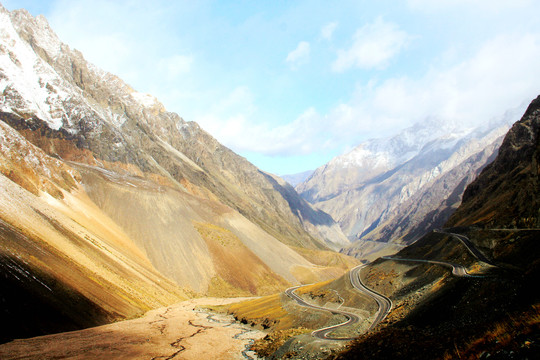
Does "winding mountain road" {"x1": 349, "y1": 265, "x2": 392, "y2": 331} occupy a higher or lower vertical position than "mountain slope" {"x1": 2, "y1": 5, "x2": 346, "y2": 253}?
lower

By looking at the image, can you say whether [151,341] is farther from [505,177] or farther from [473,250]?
[505,177]

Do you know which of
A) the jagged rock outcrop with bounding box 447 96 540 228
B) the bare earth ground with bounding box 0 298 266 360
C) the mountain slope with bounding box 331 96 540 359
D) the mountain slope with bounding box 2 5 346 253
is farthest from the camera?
the mountain slope with bounding box 2 5 346 253

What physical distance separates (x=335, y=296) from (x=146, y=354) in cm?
2688

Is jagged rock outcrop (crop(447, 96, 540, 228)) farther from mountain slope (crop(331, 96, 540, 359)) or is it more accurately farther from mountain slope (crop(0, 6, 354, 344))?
mountain slope (crop(0, 6, 354, 344))

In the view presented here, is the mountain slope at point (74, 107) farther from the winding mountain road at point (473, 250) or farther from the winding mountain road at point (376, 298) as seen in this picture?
the winding mountain road at point (473, 250)

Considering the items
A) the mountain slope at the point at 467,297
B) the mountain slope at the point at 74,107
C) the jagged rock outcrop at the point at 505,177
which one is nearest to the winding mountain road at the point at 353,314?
the mountain slope at the point at 467,297

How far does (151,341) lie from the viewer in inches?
1356

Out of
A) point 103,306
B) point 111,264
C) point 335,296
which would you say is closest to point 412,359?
point 335,296

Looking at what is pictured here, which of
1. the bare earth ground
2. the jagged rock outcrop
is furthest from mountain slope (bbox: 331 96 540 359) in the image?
the bare earth ground

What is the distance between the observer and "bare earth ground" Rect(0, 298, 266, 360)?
1024 inches

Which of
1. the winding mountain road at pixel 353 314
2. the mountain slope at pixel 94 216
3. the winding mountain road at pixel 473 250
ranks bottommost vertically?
the winding mountain road at pixel 353 314

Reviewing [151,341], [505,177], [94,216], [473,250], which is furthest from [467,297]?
[505,177]

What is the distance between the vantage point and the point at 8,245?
34.8 meters

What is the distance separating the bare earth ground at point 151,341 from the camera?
26.0m
